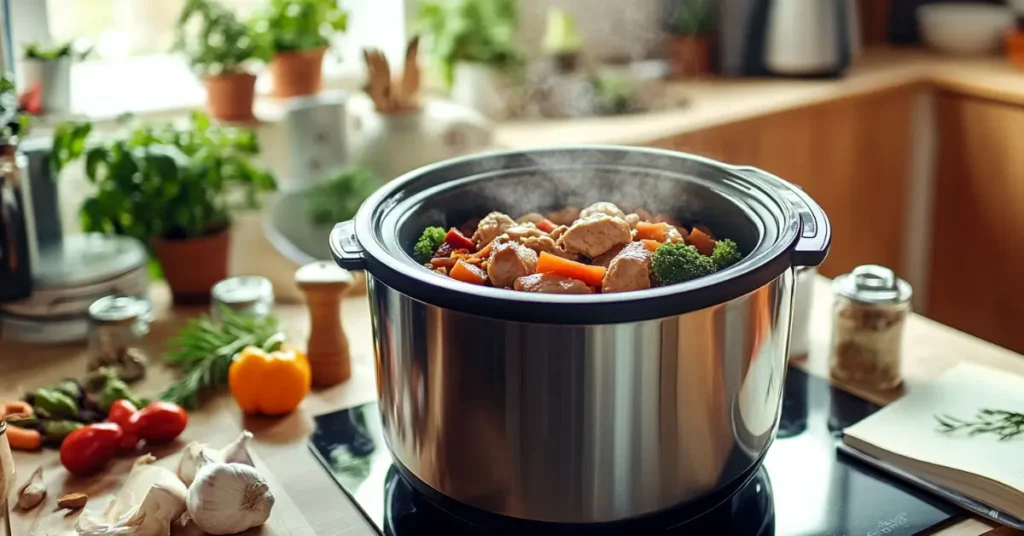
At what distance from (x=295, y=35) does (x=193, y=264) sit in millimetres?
606

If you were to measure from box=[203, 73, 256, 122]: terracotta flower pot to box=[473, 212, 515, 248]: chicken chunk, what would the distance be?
895mm

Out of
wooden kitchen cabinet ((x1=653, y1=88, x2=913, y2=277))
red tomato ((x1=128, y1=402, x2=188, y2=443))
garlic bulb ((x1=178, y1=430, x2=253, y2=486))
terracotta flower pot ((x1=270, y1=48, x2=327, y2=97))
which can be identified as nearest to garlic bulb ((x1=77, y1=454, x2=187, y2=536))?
garlic bulb ((x1=178, y1=430, x2=253, y2=486))

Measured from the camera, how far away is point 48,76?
5.62 ft

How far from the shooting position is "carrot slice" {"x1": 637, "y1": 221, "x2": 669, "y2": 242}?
1.23 meters

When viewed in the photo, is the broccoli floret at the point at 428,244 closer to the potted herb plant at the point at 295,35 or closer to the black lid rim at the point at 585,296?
the black lid rim at the point at 585,296

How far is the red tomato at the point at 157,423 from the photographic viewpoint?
127 centimetres

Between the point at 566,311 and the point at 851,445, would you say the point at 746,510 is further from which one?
the point at 566,311

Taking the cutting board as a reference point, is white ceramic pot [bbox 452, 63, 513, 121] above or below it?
above

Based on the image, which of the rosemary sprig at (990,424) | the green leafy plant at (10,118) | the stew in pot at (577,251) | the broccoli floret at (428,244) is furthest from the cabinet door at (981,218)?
the green leafy plant at (10,118)

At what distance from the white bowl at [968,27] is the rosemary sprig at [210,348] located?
2.09 metres

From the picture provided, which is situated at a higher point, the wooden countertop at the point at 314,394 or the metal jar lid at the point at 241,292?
the metal jar lid at the point at 241,292

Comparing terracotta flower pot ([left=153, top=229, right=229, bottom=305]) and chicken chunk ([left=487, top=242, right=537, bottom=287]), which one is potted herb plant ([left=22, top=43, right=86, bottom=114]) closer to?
terracotta flower pot ([left=153, top=229, right=229, bottom=305])

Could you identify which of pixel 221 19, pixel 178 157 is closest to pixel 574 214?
pixel 178 157

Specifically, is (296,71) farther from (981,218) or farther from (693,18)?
(981,218)
